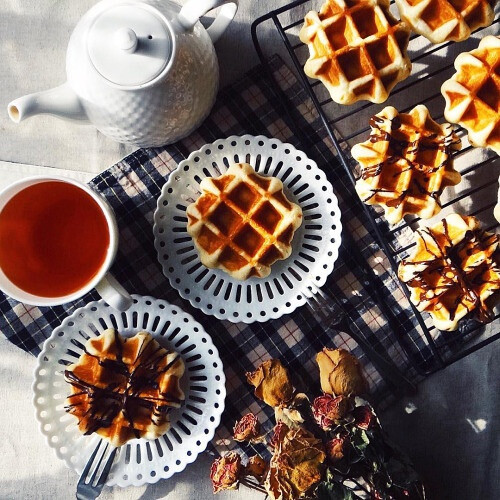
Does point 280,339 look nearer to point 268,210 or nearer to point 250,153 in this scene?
point 268,210

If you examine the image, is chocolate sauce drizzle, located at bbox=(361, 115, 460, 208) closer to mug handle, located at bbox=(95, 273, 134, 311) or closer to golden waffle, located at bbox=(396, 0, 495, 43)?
golden waffle, located at bbox=(396, 0, 495, 43)

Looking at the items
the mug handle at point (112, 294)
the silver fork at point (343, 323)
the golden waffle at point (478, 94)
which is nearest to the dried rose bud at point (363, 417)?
the silver fork at point (343, 323)

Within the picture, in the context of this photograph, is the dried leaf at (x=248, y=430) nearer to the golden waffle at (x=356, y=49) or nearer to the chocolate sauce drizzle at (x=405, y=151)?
the chocolate sauce drizzle at (x=405, y=151)

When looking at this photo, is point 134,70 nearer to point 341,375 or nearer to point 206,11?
point 206,11

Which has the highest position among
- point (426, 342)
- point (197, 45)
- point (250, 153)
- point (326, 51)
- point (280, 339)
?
point (197, 45)

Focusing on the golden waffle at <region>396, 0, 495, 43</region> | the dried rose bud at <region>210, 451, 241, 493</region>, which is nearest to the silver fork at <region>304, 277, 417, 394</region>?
the dried rose bud at <region>210, 451, 241, 493</region>

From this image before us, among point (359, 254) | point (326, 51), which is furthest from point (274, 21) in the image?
point (359, 254)
